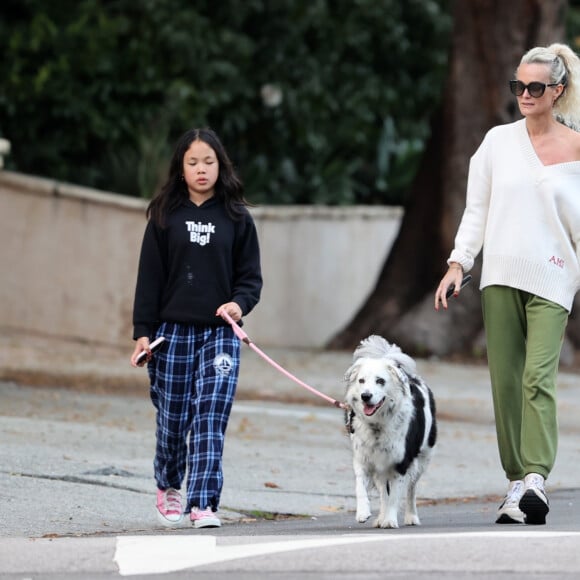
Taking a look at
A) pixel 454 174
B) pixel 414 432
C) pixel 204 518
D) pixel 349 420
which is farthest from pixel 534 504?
pixel 454 174

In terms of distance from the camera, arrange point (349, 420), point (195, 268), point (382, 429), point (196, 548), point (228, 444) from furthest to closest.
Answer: point (228, 444) → point (349, 420) → point (382, 429) → point (195, 268) → point (196, 548)

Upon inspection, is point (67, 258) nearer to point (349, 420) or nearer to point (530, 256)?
point (349, 420)

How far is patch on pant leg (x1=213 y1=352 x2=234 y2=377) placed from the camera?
25.0 feet

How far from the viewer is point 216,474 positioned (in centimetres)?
766

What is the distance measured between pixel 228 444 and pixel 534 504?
4.40 metres

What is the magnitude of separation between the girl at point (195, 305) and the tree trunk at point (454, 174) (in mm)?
11496

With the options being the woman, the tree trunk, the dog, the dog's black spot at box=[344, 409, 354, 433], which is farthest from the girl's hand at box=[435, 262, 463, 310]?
the tree trunk

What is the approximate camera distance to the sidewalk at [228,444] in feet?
28.0

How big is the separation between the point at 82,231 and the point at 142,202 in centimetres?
81

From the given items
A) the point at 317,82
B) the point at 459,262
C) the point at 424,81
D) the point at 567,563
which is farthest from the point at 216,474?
the point at 424,81

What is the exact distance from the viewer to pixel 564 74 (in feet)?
25.5

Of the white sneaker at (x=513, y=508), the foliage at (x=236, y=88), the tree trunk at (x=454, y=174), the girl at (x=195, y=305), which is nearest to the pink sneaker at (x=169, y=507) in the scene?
the girl at (x=195, y=305)

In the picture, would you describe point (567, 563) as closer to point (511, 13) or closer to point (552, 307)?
point (552, 307)

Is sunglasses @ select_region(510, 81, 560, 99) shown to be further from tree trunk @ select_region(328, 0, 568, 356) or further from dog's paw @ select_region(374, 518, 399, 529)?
tree trunk @ select_region(328, 0, 568, 356)
